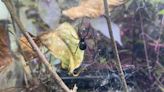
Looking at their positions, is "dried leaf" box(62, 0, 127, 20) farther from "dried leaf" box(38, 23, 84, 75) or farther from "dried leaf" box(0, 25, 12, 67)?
"dried leaf" box(0, 25, 12, 67)

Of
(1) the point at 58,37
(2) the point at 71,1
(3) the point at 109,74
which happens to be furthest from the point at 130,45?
(1) the point at 58,37

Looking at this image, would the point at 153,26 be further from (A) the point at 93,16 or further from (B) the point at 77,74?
(A) the point at 93,16

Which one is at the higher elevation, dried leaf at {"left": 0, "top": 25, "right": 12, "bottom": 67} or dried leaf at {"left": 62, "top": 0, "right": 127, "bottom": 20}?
dried leaf at {"left": 62, "top": 0, "right": 127, "bottom": 20}

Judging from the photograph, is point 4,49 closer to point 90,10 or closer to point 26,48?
point 26,48

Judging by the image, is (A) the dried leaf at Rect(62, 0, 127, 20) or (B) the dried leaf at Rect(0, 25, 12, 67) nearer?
(A) the dried leaf at Rect(62, 0, 127, 20)

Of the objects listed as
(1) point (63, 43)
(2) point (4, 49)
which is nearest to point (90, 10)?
(1) point (63, 43)

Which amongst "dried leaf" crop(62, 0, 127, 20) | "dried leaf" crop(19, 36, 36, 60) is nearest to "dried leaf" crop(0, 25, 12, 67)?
"dried leaf" crop(19, 36, 36, 60)
